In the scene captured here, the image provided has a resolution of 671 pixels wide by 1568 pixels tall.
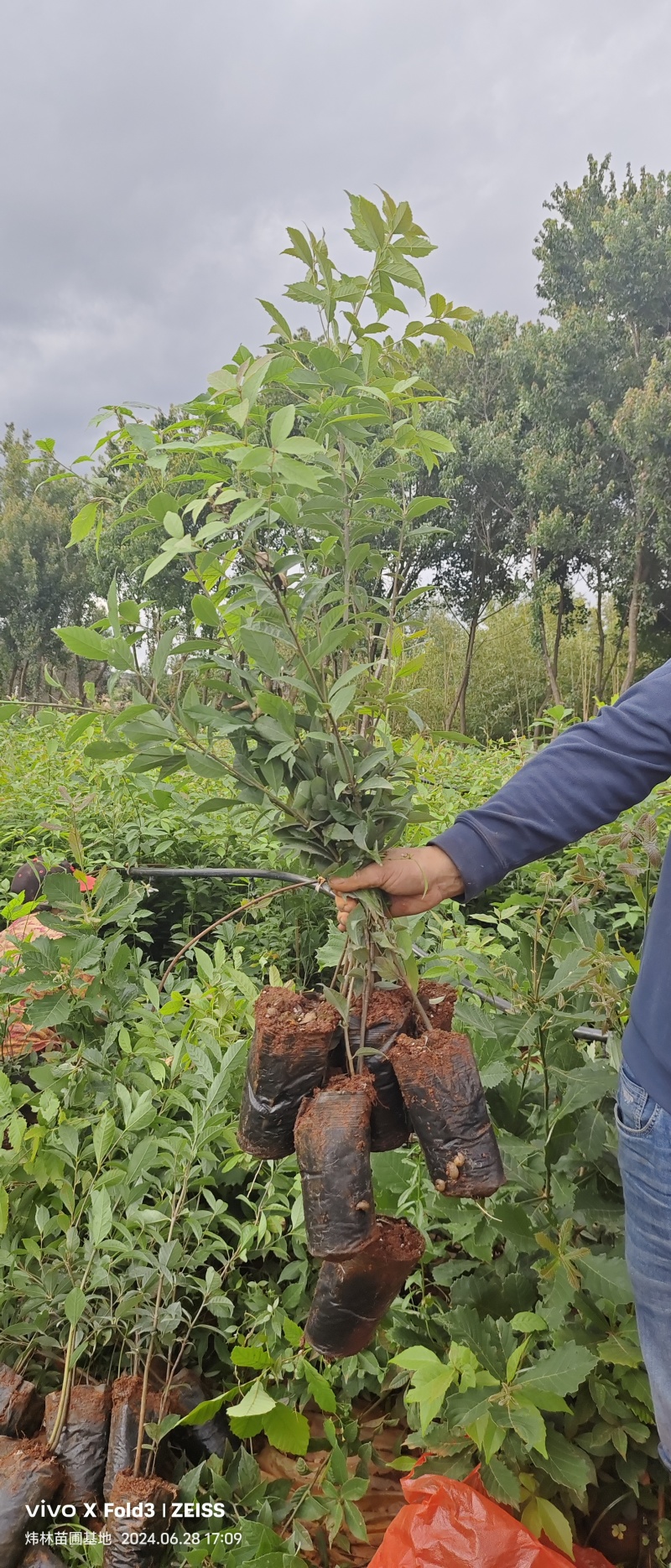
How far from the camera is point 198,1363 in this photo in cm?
166

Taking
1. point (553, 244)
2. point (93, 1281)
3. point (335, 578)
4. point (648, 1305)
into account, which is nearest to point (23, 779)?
point (93, 1281)

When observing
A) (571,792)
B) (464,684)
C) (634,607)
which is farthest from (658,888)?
(634,607)

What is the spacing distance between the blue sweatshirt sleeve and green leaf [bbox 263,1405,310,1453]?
3.28 feet

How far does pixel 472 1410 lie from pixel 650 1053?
1.91ft

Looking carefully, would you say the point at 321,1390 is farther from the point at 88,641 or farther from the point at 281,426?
the point at 281,426

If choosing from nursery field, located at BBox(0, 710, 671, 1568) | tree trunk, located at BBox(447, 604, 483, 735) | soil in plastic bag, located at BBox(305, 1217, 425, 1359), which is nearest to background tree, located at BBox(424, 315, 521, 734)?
tree trunk, located at BBox(447, 604, 483, 735)

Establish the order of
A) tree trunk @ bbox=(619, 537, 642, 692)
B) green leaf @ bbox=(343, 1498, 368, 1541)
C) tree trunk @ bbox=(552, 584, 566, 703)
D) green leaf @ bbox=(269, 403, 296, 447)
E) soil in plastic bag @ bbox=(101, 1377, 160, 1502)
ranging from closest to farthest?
green leaf @ bbox=(269, 403, 296, 447) < green leaf @ bbox=(343, 1498, 368, 1541) < soil in plastic bag @ bbox=(101, 1377, 160, 1502) < tree trunk @ bbox=(619, 537, 642, 692) < tree trunk @ bbox=(552, 584, 566, 703)

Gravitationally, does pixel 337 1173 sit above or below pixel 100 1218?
above

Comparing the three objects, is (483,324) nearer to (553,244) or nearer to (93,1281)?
(553,244)

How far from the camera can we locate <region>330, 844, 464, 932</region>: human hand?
1.06 metres

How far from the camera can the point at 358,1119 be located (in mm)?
1019

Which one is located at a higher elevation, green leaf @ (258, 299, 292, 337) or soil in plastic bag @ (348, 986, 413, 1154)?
green leaf @ (258, 299, 292, 337)

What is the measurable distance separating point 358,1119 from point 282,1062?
0.13m

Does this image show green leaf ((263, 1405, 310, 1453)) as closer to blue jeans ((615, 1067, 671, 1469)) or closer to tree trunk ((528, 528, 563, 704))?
blue jeans ((615, 1067, 671, 1469))
